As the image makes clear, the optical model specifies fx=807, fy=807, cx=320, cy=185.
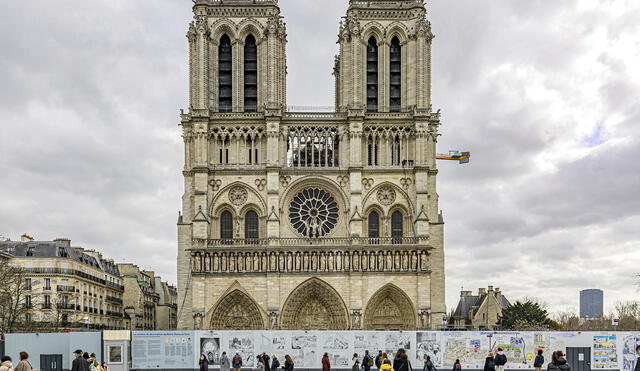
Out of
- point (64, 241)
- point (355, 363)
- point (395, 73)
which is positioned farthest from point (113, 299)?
point (355, 363)

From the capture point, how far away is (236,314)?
159ft

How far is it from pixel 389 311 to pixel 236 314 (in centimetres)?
923

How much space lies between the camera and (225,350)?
31078 millimetres

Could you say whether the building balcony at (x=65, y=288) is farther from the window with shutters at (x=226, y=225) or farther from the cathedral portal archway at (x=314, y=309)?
the cathedral portal archway at (x=314, y=309)

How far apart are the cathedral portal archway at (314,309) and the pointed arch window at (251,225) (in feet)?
15.5

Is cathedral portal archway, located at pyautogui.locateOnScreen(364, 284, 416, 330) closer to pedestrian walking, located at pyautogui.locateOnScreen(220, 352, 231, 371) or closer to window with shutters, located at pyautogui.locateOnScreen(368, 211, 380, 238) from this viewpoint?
window with shutters, located at pyautogui.locateOnScreen(368, 211, 380, 238)

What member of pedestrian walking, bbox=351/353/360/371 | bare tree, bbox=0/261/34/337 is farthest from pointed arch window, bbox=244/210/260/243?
pedestrian walking, bbox=351/353/360/371

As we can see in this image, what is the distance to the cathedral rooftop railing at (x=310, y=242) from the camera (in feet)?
158

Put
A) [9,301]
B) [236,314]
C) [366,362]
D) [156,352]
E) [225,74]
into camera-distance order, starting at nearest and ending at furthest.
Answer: [366,362]
[156,352]
[9,301]
[236,314]
[225,74]

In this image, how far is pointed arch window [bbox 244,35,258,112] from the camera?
5197 centimetres

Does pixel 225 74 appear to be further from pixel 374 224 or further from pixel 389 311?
pixel 389 311

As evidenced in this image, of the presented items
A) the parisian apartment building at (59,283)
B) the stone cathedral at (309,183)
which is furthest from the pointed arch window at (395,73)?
the parisian apartment building at (59,283)

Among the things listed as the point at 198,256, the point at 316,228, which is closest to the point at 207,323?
the point at 198,256

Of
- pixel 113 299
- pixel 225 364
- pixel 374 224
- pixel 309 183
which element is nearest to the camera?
pixel 225 364
